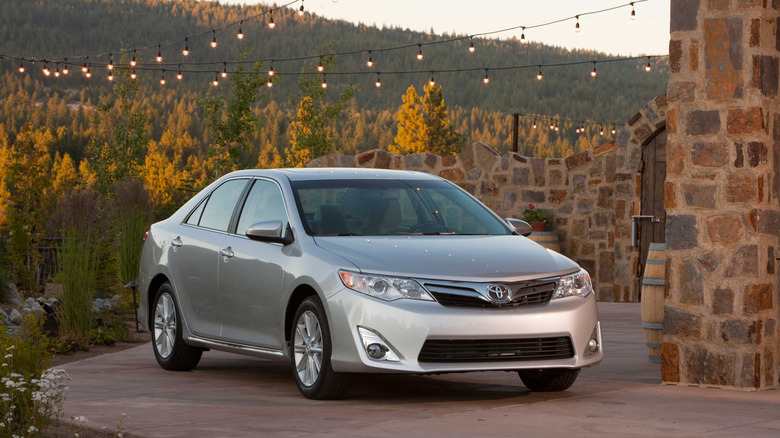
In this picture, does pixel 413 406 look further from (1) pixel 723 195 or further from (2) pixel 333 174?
(1) pixel 723 195

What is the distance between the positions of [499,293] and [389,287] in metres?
0.66

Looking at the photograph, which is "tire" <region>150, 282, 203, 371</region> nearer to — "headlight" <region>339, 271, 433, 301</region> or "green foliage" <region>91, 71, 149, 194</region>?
"headlight" <region>339, 271, 433, 301</region>

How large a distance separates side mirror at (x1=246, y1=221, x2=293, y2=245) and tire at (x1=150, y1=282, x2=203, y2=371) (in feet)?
5.50

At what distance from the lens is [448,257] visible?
7.60m

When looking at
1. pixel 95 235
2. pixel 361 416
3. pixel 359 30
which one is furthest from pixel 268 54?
pixel 361 416

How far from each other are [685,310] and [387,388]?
7.12ft

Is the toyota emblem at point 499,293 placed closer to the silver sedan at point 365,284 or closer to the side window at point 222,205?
the silver sedan at point 365,284

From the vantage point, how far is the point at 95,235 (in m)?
12.6

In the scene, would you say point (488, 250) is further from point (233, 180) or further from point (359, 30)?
point (359, 30)

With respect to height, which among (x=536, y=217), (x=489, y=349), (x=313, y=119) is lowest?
(x=536, y=217)

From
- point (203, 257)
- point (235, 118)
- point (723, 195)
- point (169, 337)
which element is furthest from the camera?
point (235, 118)

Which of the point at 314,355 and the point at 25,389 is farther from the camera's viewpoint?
the point at 314,355

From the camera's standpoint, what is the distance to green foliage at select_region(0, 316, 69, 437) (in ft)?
19.8

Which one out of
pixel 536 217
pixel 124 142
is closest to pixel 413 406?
pixel 536 217
